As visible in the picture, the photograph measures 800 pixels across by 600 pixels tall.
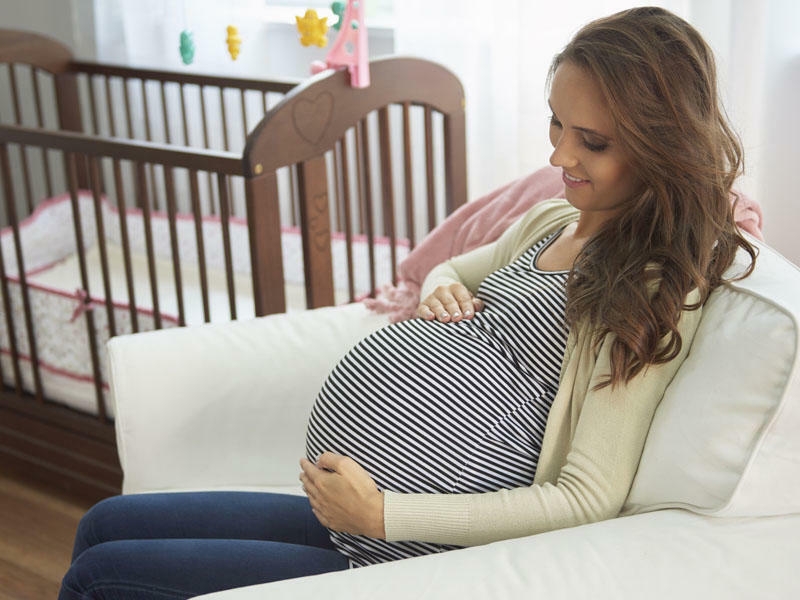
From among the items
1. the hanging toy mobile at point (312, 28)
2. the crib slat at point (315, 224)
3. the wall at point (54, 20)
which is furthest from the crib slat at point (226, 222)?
the wall at point (54, 20)

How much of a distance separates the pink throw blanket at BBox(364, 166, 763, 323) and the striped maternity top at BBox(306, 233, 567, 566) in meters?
0.44

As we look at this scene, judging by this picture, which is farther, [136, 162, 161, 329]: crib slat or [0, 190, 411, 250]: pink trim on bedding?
[0, 190, 411, 250]: pink trim on bedding

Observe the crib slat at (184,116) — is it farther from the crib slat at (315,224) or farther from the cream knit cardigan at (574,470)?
the cream knit cardigan at (574,470)

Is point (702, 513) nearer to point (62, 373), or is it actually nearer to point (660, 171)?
point (660, 171)

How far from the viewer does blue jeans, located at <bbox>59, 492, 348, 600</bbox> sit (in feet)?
4.01

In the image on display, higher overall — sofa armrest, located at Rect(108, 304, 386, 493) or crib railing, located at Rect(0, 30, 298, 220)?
crib railing, located at Rect(0, 30, 298, 220)

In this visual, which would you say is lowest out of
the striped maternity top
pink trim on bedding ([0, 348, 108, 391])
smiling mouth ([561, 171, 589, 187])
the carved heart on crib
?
pink trim on bedding ([0, 348, 108, 391])

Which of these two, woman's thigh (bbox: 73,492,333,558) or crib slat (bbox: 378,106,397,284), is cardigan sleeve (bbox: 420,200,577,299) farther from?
crib slat (bbox: 378,106,397,284)

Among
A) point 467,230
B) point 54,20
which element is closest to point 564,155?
point 467,230

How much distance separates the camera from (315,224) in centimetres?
202

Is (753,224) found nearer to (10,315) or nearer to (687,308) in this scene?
(687,308)

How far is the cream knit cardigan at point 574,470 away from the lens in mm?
1124

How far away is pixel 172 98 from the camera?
10.3ft

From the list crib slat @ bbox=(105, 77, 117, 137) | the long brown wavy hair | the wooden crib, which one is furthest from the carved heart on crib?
crib slat @ bbox=(105, 77, 117, 137)
